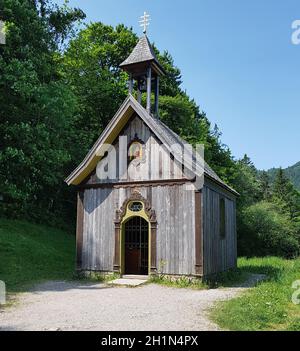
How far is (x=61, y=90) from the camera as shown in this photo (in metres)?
23.7

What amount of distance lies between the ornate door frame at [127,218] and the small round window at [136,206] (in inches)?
6.7

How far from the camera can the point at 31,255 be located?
60.5 feet

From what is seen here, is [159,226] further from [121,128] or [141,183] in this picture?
[121,128]

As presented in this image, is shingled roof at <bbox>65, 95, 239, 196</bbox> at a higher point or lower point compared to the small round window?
higher

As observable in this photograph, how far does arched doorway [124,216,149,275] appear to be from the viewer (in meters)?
16.5

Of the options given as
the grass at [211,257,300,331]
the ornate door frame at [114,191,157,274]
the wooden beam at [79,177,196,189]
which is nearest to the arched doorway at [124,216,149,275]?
the ornate door frame at [114,191,157,274]

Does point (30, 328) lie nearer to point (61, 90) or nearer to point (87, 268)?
point (87, 268)

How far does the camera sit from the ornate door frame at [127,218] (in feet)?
49.3

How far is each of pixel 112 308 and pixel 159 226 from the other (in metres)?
5.73

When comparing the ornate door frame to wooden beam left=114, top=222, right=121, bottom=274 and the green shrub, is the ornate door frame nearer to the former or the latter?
wooden beam left=114, top=222, right=121, bottom=274

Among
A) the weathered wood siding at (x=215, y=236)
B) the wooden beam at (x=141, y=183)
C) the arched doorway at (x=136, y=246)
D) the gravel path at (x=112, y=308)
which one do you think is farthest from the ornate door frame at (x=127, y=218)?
the weathered wood siding at (x=215, y=236)

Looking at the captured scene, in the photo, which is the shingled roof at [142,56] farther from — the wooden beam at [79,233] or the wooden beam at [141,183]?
the wooden beam at [79,233]

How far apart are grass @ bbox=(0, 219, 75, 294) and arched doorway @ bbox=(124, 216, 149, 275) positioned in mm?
2571

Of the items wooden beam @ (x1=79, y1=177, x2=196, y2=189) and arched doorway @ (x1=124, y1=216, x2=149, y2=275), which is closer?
wooden beam @ (x1=79, y1=177, x2=196, y2=189)
